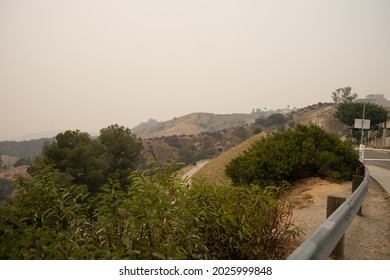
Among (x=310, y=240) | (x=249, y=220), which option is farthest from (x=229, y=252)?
(x=310, y=240)

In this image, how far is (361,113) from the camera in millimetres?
53531

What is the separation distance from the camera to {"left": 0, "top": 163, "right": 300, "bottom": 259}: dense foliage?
2.29 m

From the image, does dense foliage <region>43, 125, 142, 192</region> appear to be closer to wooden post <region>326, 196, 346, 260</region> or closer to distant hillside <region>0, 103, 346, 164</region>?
wooden post <region>326, 196, 346, 260</region>

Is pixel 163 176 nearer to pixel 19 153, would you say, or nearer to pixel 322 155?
pixel 322 155

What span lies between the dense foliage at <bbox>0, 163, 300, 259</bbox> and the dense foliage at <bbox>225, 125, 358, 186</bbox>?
6.91 meters

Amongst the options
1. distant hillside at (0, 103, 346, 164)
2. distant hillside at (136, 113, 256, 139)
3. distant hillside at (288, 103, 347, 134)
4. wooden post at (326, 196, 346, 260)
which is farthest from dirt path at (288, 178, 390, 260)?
distant hillside at (136, 113, 256, 139)

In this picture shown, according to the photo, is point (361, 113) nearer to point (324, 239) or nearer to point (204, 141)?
point (204, 141)

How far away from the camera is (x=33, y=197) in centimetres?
297

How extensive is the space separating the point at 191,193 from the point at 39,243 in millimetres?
1697

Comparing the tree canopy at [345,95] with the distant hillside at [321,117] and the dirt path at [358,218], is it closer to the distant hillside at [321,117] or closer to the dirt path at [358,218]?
the distant hillside at [321,117]

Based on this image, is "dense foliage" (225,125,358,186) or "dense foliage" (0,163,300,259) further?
"dense foliage" (225,125,358,186)

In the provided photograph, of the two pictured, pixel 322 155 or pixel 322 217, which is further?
pixel 322 155

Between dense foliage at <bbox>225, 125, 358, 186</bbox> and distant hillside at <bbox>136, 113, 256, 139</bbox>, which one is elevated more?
distant hillside at <bbox>136, 113, 256, 139</bbox>

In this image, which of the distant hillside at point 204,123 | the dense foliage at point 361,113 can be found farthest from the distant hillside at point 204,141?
the distant hillside at point 204,123
